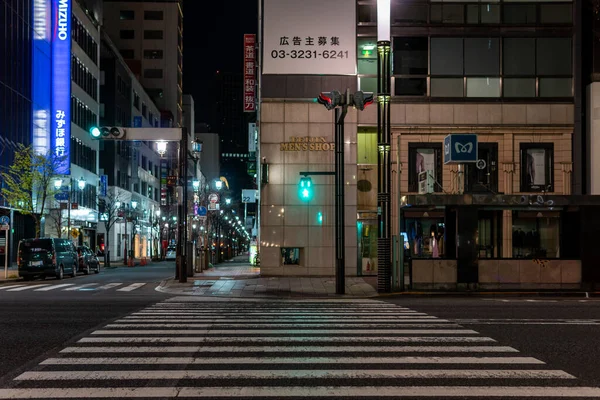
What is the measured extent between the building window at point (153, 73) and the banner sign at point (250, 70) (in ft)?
219

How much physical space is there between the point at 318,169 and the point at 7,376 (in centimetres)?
2358

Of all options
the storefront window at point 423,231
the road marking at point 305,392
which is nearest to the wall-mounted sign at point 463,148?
the storefront window at point 423,231

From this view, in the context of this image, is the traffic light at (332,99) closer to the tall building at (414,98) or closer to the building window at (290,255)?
the tall building at (414,98)

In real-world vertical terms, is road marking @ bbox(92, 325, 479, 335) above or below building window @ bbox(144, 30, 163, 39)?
below

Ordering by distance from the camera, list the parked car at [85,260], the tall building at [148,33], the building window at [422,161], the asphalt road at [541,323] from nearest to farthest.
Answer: the asphalt road at [541,323]
the building window at [422,161]
the parked car at [85,260]
the tall building at [148,33]

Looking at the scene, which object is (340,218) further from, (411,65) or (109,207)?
(109,207)

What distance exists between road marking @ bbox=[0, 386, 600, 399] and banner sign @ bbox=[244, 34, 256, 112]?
4752 cm

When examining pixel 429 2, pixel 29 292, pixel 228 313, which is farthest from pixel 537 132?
pixel 29 292

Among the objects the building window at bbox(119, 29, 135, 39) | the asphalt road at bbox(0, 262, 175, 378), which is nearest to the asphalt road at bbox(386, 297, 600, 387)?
the asphalt road at bbox(0, 262, 175, 378)

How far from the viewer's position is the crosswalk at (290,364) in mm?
7926

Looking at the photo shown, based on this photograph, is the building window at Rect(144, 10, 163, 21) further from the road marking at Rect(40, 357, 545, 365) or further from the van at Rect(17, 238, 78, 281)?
the road marking at Rect(40, 357, 545, 365)

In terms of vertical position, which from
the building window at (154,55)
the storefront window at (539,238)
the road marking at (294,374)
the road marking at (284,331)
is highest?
the building window at (154,55)

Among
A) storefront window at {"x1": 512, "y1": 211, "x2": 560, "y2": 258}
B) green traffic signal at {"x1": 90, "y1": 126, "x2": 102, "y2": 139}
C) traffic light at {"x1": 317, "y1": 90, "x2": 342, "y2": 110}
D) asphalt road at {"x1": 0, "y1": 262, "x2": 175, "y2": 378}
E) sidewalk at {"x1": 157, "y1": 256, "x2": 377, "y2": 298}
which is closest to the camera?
asphalt road at {"x1": 0, "y1": 262, "x2": 175, "y2": 378}

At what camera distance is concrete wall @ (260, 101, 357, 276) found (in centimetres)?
3142
